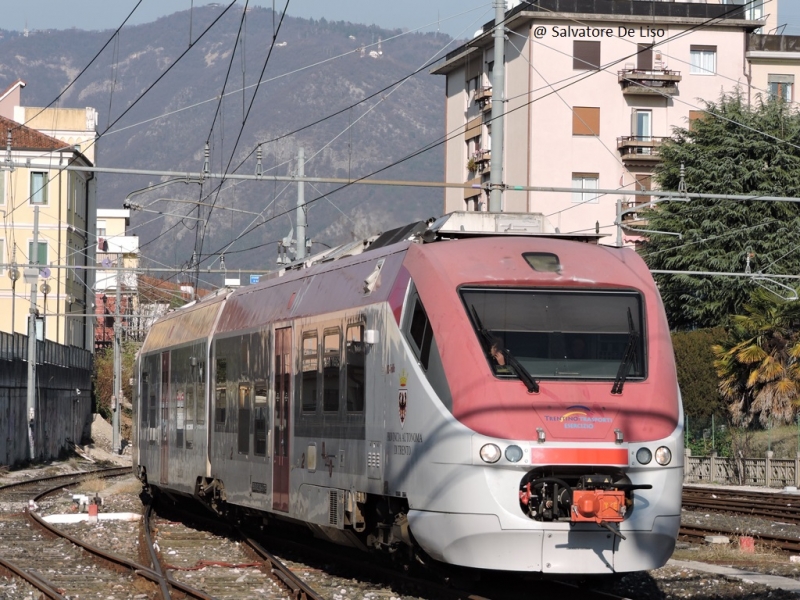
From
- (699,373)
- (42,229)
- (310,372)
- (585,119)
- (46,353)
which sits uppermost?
(585,119)

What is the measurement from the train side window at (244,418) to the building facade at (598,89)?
138 feet

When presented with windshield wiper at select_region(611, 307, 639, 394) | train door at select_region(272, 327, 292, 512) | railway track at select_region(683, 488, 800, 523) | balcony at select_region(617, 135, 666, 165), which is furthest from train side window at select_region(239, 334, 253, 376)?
balcony at select_region(617, 135, 666, 165)

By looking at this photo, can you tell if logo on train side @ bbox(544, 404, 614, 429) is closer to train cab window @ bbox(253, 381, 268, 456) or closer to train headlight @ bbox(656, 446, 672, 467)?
train headlight @ bbox(656, 446, 672, 467)

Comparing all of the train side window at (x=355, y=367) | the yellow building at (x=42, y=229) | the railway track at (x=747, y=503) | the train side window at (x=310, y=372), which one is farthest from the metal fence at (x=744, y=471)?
the yellow building at (x=42, y=229)

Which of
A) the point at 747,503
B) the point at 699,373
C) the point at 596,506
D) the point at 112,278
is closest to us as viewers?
the point at 596,506

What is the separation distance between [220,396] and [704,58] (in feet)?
157

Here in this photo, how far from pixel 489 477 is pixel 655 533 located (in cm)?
151

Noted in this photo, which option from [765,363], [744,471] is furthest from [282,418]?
[744,471]

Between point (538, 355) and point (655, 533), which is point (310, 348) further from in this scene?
point (655, 533)

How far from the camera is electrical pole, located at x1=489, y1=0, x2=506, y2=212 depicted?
2131 centimetres

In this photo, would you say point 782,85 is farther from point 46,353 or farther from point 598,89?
point 46,353

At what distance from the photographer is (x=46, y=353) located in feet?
169

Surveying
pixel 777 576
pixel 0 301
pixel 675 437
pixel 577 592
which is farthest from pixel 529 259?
pixel 0 301

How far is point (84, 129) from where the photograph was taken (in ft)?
267
